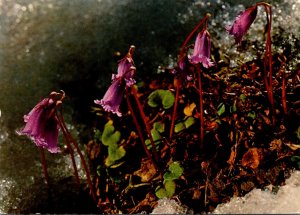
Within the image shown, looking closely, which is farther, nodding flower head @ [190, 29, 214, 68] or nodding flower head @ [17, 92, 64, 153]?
nodding flower head @ [190, 29, 214, 68]

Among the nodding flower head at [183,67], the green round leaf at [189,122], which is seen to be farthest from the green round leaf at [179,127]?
the nodding flower head at [183,67]

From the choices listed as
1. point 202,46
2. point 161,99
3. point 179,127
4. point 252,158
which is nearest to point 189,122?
point 179,127

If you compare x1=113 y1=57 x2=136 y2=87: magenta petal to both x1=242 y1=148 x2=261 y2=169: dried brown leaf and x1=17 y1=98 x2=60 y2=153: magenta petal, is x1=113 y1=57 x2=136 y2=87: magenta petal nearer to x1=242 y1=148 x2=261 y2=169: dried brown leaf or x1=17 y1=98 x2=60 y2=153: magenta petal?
x1=17 y1=98 x2=60 y2=153: magenta petal

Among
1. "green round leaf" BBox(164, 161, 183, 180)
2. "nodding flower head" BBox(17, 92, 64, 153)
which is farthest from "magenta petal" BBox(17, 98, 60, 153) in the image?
"green round leaf" BBox(164, 161, 183, 180)

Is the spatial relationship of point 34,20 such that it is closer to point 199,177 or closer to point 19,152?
point 19,152

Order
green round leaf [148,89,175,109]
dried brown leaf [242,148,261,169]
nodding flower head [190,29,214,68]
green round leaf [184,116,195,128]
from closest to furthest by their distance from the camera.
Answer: nodding flower head [190,29,214,68], dried brown leaf [242,148,261,169], green round leaf [184,116,195,128], green round leaf [148,89,175,109]

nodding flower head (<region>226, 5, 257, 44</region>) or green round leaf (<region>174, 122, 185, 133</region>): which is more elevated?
nodding flower head (<region>226, 5, 257, 44</region>)

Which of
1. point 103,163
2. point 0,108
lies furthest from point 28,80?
point 103,163

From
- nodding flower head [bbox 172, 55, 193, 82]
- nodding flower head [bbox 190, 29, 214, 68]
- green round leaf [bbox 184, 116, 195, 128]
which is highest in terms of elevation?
nodding flower head [bbox 190, 29, 214, 68]
